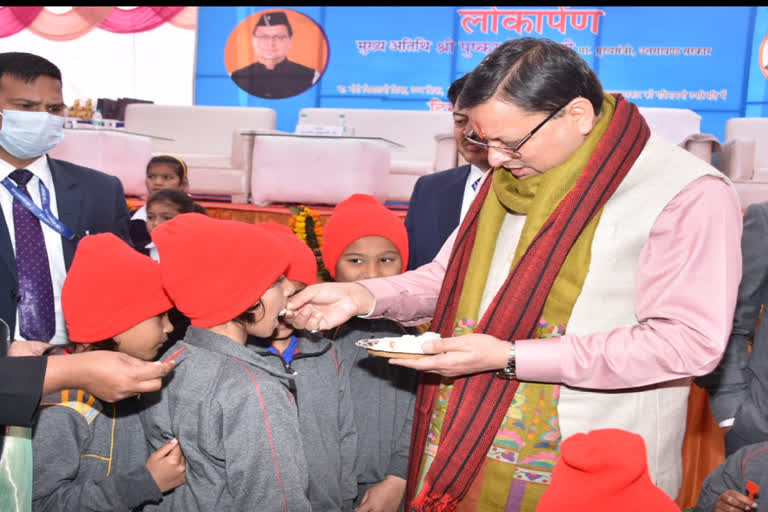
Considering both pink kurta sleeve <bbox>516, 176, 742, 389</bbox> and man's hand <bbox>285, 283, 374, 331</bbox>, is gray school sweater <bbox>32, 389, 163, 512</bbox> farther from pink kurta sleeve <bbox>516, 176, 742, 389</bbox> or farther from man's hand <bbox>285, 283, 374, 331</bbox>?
pink kurta sleeve <bbox>516, 176, 742, 389</bbox>

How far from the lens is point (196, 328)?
1.60 metres

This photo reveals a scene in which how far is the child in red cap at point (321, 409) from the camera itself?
177cm

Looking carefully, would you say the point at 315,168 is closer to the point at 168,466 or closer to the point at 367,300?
the point at 367,300

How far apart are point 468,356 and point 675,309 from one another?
1.35 feet

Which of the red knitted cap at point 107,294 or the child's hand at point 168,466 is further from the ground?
the red knitted cap at point 107,294

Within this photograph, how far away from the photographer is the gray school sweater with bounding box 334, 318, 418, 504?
197cm

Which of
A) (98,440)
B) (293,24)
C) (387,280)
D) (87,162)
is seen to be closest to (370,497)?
(387,280)

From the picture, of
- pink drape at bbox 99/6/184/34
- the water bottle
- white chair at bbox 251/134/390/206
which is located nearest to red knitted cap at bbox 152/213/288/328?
white chair at bbox 251/134/390/206

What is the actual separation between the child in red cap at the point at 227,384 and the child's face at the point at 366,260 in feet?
2.39

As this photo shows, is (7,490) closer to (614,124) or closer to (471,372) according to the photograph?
(471,372)

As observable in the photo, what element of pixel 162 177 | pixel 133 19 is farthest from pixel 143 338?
pixel 133 19

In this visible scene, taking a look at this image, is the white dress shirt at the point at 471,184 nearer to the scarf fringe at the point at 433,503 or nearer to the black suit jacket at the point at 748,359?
the black suit jacket at the point at 748,359

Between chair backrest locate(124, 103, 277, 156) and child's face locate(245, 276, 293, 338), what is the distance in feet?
22.4

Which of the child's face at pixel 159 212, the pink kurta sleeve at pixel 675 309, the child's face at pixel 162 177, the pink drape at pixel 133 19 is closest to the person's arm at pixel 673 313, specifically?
the pink kurta sleeve at pixel 675 309
